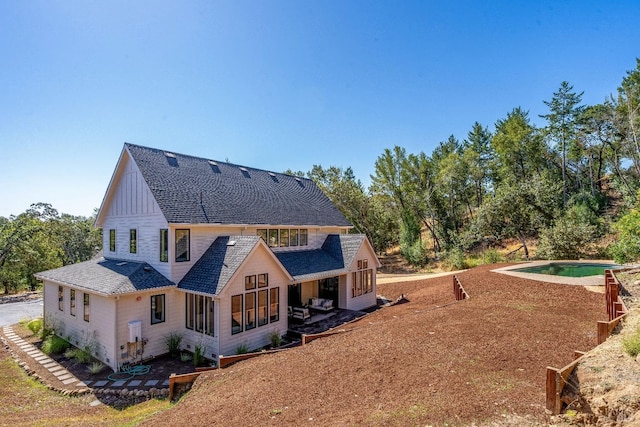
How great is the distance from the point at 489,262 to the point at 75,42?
31.6 m

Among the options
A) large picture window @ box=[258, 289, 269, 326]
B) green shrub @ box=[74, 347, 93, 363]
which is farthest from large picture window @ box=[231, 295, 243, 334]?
green shrub @ box=[74, 347, 93, 363]

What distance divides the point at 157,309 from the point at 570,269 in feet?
86.5

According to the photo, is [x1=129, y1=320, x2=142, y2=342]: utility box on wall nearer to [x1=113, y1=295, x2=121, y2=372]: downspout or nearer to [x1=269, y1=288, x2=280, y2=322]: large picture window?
[x1=113, y1=295, x2=121, y2=372]: downspout

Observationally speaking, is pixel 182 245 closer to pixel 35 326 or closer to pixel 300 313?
pixel 300 313

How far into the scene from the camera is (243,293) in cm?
1262

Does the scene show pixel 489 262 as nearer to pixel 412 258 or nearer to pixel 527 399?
pixel 412 258

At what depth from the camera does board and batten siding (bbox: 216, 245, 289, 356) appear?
39.1 feet

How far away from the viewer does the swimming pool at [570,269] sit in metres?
20.8

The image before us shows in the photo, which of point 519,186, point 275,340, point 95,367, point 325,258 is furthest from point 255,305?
point 519,186

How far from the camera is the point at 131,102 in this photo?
14930mm

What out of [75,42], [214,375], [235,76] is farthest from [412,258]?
[75,42]

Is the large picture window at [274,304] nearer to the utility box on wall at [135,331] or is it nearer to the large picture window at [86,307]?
the utility box on wall at [135,331]

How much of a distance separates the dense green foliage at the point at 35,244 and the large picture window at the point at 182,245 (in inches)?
940

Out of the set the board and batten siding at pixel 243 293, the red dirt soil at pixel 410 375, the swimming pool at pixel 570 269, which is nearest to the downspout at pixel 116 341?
the board and batten siding at pixel 243 293
